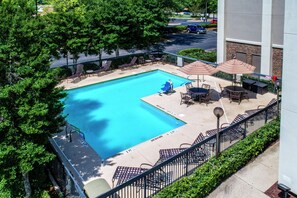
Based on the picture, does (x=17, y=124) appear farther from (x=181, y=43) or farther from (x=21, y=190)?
(x=181, y=43)

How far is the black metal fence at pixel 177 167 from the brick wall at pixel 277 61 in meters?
10.0

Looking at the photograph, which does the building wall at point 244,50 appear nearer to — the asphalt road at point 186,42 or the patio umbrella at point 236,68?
the patio umbrella at point 236,68

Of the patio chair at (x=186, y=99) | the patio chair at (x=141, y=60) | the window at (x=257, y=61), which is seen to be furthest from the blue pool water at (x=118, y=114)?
the window at (x=257, y=61)

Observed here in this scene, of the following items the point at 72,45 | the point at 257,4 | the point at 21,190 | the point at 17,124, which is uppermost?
the point at 257,4

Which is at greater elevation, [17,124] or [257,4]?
[257,4]

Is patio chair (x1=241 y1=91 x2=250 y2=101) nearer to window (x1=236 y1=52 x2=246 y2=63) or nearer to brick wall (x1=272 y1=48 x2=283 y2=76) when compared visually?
brick wall (x1=272 y1=48 x2=283 y2=76)

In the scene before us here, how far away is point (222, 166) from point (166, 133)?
503 cm

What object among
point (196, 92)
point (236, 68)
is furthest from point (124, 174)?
point (236, 68)

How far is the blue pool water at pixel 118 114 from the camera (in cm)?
1639

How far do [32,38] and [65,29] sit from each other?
14399 mm

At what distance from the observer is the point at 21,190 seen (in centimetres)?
1119

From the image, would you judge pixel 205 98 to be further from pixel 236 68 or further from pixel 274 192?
pixel 274 192

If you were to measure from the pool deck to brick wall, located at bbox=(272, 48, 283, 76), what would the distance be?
261 centimetres

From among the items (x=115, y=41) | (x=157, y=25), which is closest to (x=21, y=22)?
(x=115, y=41)
